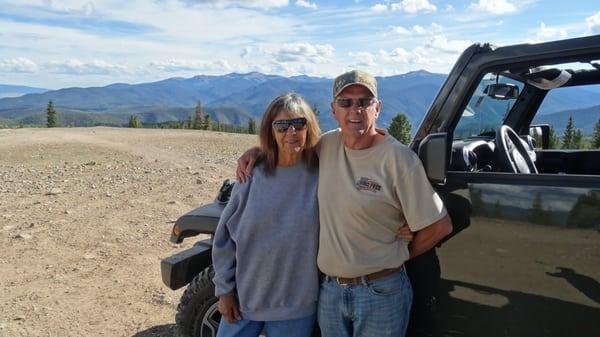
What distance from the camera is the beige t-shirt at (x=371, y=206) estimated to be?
88.4 inches

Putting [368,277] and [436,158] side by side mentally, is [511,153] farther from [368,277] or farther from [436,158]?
[368,277]

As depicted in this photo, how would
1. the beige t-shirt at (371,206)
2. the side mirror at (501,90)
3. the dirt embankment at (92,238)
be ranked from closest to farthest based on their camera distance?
the beige t-shirt at (371,206), the side mirror at (501,90), the dirt embankment at (92,238)

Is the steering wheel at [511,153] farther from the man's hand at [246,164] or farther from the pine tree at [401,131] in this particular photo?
the man's hand at [246,164]

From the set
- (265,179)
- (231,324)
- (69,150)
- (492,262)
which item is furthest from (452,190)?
(69,150)

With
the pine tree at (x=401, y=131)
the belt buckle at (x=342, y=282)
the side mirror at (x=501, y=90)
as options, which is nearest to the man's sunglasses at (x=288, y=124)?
the pine tree at (x=401, y=131)

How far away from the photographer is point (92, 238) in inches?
262

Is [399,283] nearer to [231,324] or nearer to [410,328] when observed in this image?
[410,328]

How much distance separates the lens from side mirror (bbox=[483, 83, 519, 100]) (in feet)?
9.58

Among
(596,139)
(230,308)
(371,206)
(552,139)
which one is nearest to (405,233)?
(371,206)

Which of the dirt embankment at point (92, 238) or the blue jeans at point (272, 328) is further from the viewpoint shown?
the dirt embankment at point (92, 238)

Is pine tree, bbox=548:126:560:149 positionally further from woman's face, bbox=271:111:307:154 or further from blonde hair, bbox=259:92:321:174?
woman's face, bbox=271:111:307:154

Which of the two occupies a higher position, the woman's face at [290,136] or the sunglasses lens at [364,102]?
the sunglasses lens at [364,102]

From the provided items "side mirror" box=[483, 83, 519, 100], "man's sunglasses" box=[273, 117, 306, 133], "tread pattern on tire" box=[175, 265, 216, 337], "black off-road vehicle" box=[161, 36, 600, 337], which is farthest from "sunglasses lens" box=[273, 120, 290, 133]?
"tread pattern on tire" box=[175, 265, 216, 337]

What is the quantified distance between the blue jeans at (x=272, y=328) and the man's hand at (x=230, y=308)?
1.3 inches
